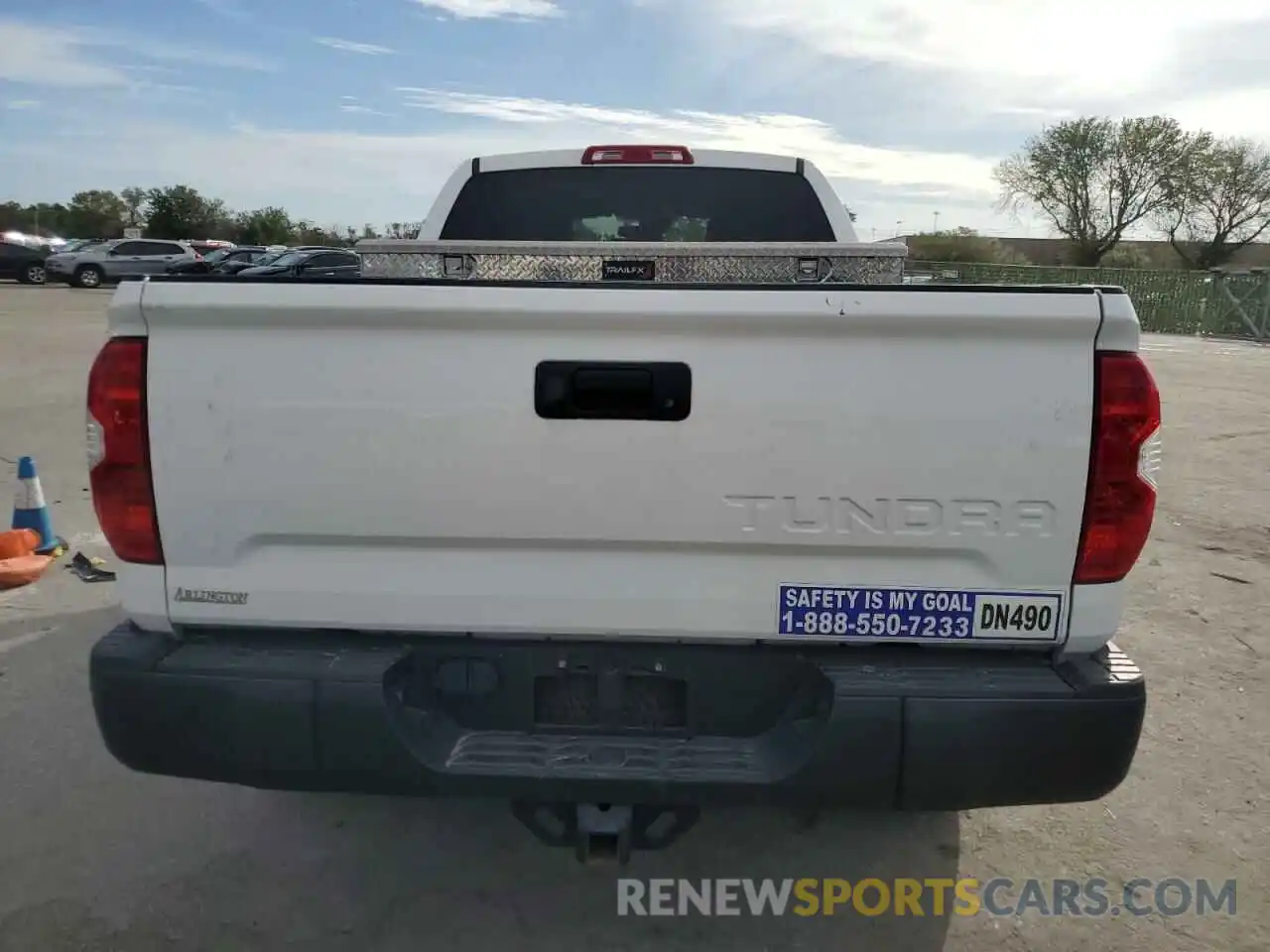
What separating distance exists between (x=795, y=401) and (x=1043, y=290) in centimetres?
60

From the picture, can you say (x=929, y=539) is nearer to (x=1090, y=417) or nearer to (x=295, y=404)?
(x=1090, y=417)

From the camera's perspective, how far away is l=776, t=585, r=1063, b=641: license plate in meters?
2.29

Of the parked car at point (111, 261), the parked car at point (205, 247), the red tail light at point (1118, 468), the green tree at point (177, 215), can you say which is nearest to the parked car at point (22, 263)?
the parked car at point (111, 261)

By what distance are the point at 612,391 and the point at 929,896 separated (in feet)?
6.14

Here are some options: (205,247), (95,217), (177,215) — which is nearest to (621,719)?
(205,247)

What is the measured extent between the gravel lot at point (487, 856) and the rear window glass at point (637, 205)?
2806mm

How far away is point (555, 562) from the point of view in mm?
2350

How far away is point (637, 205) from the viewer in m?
5.10

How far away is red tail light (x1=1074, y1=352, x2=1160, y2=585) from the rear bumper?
27 centimetres

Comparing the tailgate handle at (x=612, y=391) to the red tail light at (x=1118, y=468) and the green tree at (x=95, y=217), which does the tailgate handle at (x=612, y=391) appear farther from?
the green tree at (x=95, y=217)

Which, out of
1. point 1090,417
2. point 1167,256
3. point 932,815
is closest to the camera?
point 1090,417

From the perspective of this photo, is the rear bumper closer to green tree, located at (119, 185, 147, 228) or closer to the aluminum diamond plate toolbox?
the aluminum diamond plate toolbox

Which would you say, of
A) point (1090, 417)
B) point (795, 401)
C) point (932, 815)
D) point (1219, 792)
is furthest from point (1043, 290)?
point (1219, 792)

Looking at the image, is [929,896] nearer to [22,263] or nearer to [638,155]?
[638,155]
